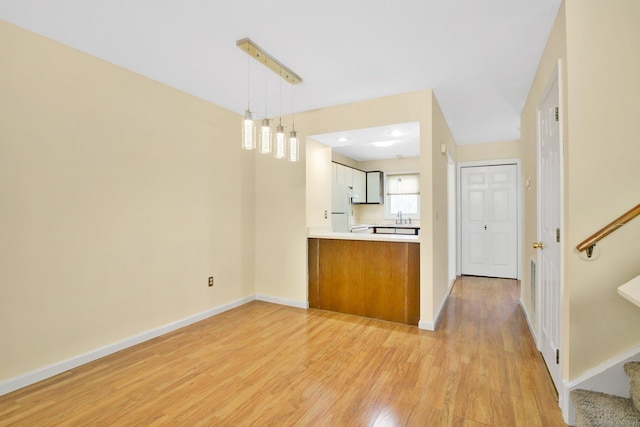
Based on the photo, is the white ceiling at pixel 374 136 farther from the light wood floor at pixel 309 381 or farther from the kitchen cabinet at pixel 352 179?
the light wood floor at pixel 309 381

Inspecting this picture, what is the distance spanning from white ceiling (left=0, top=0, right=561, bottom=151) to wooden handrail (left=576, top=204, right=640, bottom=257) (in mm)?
1352

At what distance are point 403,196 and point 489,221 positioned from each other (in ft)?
6.59

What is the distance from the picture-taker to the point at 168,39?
2.25 meters

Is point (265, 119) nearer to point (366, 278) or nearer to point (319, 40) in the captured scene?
point (319, 40)

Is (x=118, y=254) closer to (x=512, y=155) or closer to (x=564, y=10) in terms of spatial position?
(x=564, y=10)

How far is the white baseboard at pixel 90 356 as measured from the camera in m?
2.04

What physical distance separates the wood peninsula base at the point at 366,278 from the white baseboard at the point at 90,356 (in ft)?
4.47

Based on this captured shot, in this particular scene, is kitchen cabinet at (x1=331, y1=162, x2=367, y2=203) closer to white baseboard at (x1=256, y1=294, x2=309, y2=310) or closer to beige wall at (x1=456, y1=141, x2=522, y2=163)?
beige wall at (x1=456, y1=141, x2=522, y2=163)

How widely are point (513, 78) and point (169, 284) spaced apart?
13.0ft

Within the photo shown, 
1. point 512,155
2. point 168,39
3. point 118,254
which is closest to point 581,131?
point 168,39

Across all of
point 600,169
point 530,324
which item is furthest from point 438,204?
point 600,169

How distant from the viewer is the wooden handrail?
4.77ft

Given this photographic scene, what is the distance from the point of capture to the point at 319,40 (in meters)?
2.23

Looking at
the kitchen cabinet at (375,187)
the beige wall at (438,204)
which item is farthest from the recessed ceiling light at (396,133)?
the kitchen cabinet at (375,187)
